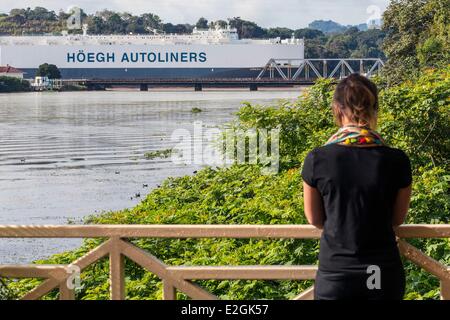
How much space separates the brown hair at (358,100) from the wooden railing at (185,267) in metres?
0.82

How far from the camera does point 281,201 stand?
42.3ft

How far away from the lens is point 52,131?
199 ft

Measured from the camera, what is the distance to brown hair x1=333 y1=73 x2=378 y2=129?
181 inches

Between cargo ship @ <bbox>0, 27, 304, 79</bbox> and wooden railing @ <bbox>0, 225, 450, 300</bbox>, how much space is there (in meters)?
169

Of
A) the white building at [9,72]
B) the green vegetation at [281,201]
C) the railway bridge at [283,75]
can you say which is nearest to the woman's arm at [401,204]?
the green vegetation at [281,201]

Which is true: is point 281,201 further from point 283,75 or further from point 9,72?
point 283,75

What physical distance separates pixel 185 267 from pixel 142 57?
171274 millimetres

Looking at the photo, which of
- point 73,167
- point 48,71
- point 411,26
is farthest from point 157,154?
point 48,71

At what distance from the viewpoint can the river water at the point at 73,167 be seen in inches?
985

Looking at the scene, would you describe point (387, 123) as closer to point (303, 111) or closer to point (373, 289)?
point (303, 111)

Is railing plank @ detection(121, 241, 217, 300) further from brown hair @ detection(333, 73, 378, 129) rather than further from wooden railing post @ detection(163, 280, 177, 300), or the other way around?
brown hair @ detection(333, 73, 378, 129)

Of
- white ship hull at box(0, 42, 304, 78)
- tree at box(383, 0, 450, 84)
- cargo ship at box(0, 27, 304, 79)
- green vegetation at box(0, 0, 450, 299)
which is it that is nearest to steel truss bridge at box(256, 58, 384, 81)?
cargo ship at box(0, 27, 304, 79)
